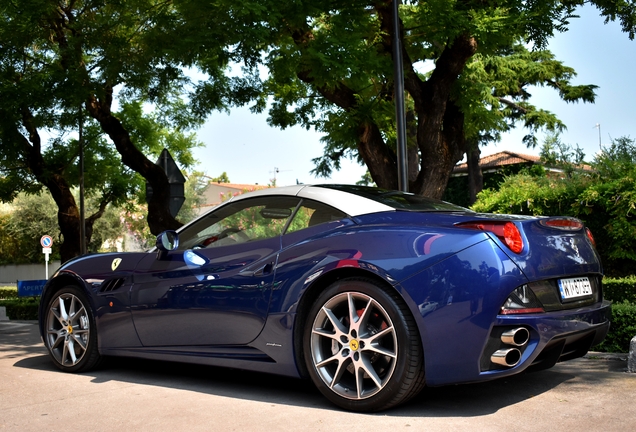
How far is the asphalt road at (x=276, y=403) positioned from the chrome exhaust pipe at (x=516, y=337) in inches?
18.1

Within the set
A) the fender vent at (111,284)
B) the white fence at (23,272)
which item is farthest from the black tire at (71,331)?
the white fence at (23,272)

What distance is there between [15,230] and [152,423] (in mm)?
51868

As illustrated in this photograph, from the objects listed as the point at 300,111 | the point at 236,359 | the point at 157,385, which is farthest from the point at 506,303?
the point at 300,111

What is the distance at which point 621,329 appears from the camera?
6531 mm

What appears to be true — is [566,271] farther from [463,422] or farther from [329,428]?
[329,428]

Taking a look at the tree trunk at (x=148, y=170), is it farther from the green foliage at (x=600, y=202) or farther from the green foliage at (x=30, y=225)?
the green foliage at (x=30, y=225)

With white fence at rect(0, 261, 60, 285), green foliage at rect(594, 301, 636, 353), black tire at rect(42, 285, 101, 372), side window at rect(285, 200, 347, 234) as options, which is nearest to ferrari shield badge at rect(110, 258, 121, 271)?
black tire at rect(42, 285, 101, 372)

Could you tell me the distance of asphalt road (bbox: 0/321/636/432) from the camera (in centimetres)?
421

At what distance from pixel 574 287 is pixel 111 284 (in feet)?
12.0

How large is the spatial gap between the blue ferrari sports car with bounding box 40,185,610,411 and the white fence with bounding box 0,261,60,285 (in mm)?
50326

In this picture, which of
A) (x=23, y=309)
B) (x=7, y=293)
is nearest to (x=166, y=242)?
(x=23, y=309)

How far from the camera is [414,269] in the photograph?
14.0 feet

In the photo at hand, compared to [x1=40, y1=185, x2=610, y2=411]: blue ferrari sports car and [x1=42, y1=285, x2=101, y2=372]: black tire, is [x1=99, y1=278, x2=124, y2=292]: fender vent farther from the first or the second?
[x1=42, y1=285, x2=101, y2=372]: black tire

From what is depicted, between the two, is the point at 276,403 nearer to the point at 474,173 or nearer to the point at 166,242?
the point at 166,242
